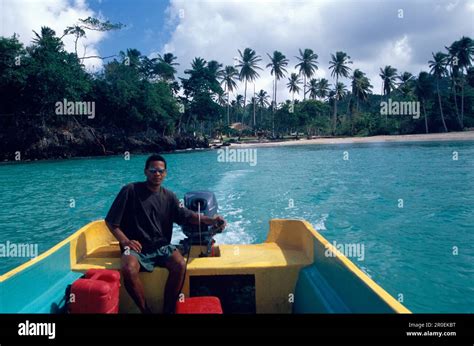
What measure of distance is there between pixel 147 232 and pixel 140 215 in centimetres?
19

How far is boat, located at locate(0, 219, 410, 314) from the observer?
9.71ft


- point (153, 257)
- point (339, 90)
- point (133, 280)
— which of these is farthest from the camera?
point (339, 90)

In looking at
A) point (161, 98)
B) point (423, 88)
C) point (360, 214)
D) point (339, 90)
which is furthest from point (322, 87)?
point (360, 214)

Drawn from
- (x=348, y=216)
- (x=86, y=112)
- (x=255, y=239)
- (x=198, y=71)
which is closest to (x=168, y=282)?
(x=255, y=239)

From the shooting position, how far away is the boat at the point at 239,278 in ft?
9.71

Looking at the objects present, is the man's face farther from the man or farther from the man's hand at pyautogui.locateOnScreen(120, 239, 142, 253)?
the man's hand at pyautogui.locateOnScreen(120, 239, 142, 253)

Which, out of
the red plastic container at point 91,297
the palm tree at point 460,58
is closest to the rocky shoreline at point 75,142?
the red plastic container at point 91,297

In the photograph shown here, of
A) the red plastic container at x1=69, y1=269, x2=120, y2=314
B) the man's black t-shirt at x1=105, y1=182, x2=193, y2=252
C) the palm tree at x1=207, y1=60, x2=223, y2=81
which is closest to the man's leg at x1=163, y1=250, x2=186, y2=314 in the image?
the man's black t-shirt at x1=105, y1=182, x2=193, y2=252

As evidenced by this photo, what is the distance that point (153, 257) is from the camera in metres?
3.62

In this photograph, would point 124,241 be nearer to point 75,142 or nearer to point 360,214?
point 360,214

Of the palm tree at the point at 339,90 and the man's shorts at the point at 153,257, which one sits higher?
the palm tree at the point at 339,90

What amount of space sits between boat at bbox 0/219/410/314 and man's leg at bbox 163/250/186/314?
20 cm

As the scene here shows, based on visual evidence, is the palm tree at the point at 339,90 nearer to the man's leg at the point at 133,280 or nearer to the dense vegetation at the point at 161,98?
the dense vegetation at the point at 161,98

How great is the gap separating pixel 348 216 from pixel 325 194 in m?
3.50
